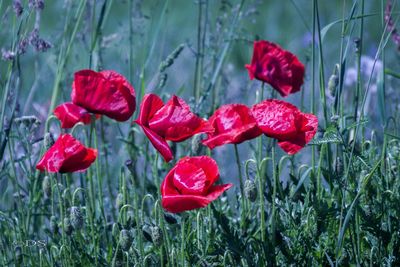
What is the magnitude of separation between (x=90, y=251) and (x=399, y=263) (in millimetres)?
588

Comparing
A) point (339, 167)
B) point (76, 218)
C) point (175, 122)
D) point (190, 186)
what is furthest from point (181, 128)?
point (339, 167)

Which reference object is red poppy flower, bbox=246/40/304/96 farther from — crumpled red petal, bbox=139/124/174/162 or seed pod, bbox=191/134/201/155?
crumpled red petal, bbox=139/124/174/162

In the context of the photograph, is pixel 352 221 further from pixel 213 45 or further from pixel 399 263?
pixel 213 45

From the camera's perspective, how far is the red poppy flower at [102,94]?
1.64 meters

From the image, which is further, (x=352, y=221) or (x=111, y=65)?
(x=111, y=65)

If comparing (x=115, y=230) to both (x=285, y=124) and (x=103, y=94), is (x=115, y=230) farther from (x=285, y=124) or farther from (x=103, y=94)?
(x=285, y=124)

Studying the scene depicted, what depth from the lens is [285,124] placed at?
1.55 metres

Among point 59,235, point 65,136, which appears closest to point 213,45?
point 59,235

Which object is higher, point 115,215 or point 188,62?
point 188,62

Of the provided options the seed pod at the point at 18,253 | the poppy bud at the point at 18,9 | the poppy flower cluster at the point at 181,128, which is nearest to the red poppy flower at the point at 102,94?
the poppy flower cluster at the point at 181,128

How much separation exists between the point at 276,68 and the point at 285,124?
361 mm

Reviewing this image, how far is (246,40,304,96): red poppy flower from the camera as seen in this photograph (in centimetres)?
189

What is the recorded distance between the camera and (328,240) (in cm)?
167

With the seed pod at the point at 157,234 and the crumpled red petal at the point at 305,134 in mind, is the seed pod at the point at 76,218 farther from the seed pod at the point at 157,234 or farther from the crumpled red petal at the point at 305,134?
the crumpled red petal at the point at 305,134
